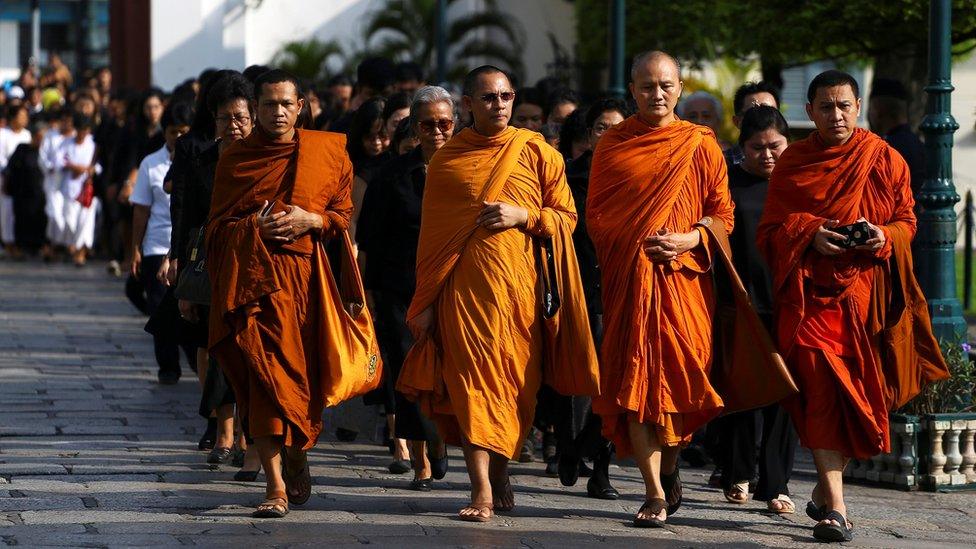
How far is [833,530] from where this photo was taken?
7191 millimetres

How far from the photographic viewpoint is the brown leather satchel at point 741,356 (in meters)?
7.32

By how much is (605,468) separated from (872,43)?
7691 mm

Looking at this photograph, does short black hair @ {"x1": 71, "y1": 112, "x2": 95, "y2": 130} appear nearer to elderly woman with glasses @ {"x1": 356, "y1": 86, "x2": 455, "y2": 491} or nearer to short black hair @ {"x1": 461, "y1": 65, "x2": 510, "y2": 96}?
elderly woman with glasses @ {"x1": 356, "y1": 86, "x2": 455, "y2": 491}

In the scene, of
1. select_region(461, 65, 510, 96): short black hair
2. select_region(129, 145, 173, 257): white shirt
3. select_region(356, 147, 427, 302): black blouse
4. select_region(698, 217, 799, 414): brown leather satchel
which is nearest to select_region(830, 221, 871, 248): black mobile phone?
select_region(698, 217, 799, 414): brown leather satchel

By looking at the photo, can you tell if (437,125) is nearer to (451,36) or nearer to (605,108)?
(605,108)

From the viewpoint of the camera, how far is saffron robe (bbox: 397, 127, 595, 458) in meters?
7.41

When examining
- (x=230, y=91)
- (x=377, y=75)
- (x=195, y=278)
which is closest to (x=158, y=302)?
(x=377, y=75)

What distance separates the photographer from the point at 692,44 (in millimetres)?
20688

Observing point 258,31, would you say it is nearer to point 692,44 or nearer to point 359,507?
point 692,44

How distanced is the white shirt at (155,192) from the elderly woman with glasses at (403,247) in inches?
91.2

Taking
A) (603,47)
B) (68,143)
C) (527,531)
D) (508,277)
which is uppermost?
(603,47)

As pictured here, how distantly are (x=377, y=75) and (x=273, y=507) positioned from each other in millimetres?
4828

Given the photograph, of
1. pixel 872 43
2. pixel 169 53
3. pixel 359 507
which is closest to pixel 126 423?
pixel 359 507

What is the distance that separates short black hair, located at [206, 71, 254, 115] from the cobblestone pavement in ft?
5.70
